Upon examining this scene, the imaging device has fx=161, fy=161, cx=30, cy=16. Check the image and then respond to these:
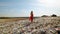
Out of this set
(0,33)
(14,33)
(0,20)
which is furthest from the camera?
(0,20)

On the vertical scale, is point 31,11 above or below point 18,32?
above

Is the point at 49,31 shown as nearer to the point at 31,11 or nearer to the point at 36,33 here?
the point at 36,33

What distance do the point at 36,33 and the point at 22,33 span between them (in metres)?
0.56

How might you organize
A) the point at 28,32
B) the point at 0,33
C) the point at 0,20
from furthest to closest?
the point at 0,20, the point at 0,33, the point at 28,32

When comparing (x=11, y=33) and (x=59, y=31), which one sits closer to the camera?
(x=59, y=31)

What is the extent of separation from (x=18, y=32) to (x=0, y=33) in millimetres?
898

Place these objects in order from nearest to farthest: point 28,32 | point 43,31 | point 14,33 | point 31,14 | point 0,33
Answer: point 43,31
point 28,32
point 14,33
point 0,33
point 31,14

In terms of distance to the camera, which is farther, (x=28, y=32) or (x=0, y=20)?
(x=0, y=20)

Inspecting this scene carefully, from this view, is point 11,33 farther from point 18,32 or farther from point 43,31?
point 43,31

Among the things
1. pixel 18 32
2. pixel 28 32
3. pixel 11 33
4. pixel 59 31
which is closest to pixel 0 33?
pixel 11 33

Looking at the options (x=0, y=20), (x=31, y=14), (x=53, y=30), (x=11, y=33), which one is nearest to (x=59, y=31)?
(x=53, y=30)

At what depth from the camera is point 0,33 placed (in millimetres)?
5441

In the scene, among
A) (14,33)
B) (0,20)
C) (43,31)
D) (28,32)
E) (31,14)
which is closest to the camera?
(43,31)

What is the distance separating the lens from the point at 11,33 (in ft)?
17.0
